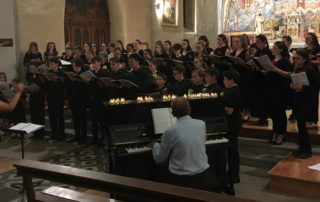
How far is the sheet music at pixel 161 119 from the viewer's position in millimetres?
3598

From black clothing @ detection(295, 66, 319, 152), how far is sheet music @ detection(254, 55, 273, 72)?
18.4 inches

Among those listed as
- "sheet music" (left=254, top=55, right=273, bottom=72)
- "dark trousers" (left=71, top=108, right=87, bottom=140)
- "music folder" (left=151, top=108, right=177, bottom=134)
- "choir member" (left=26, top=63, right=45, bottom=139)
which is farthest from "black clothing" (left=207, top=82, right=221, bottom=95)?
"choir member" (left=26, top=63, right=45, bottom=139)

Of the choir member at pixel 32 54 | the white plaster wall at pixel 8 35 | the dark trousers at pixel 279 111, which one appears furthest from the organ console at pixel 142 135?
the white plaster wall at pixel 8 35

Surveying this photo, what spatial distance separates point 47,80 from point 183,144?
14.1 feet

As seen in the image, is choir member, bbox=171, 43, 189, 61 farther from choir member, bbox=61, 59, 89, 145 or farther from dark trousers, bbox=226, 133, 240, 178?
dark trousers, bbox=226, 133, 240, 178

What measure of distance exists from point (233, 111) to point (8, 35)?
22.5ft

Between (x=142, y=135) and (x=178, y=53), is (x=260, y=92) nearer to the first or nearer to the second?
(x=178, y=53)

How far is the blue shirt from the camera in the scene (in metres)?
2.97

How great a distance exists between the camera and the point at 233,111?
4.09m

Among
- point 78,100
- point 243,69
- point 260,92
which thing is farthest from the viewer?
point 78,100

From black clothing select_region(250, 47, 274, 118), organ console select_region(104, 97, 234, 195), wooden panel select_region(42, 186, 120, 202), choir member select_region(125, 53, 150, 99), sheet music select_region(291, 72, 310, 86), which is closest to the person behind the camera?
wooden panel select_region(42, 186, 120, 202)

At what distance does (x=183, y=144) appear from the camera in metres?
2.96

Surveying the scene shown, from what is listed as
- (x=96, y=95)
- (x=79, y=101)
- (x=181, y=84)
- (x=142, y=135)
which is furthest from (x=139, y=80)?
(x=142, y=135)

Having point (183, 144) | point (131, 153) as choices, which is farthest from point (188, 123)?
point (131, 153)
